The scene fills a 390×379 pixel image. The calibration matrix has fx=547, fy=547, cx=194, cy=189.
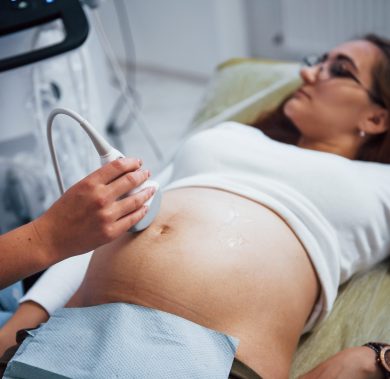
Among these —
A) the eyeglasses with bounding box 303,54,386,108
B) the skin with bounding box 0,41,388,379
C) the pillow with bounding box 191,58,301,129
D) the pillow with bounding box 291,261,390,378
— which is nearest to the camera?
the skin with bounding box 0,41,388,379

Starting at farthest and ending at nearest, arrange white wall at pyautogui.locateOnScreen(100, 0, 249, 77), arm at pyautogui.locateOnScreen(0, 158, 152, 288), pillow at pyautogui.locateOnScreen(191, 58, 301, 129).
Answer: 1. white wall at pyautogui.locateOnScreen(100, 0, 249, 77)
2. pillow at pyautogui.locateOnScreen(191, 58, 301, 129)
3. arm at pyautogui.locateOnScreen(0, 158, 152, 288)

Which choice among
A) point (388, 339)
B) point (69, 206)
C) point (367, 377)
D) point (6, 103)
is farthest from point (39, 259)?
point (6, 103)

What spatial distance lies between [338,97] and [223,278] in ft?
1.93

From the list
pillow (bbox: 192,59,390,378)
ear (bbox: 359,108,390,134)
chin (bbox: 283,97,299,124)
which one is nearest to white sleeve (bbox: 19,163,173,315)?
pillow (bbox: 192,59,390,378)

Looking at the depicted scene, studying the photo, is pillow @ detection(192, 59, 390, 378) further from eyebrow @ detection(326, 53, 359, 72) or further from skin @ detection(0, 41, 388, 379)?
eyebrow @ detection(326, 53, 359, 72)

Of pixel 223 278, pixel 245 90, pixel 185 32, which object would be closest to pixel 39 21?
pixel 223 278

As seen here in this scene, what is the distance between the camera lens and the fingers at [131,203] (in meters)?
0.89

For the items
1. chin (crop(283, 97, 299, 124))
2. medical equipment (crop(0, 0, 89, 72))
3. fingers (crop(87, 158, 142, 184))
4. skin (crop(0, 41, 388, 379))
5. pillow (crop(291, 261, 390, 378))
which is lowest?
pillow (crop(291, 261, 390, 378))

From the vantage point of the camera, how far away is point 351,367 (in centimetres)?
93

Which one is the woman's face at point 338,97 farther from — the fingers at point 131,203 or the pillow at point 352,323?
the fingers at point 131,203

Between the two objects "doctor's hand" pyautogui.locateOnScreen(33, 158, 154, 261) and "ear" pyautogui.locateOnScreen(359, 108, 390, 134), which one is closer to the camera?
"doctor's hand" pyautogui.locateOnScreen(33, 158, 154, 261)

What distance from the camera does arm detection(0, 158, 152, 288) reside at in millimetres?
857

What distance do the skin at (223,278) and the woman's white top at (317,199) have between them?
0.10 feet

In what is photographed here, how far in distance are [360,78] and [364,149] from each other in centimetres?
18
